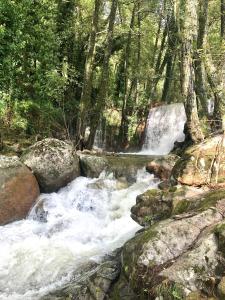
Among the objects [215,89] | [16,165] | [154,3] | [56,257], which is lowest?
[56,257]

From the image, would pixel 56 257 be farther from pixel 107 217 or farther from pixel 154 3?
pixel 154 3

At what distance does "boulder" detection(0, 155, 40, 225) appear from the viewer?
10.9 metres

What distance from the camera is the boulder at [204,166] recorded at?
29.9 ft

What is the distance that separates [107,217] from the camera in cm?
1105

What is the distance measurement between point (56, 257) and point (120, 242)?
1.43 meters

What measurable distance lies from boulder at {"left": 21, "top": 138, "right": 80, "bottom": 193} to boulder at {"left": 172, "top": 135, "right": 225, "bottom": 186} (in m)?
4.00

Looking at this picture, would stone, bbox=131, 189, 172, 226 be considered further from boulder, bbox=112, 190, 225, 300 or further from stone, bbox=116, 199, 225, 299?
stone, bbox=116, 199, 225, 299

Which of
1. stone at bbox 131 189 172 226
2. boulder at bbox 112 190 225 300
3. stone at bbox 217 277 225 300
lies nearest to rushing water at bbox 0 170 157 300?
stone at bbox 131 189 172 226

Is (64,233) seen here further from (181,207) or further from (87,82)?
(87,82)

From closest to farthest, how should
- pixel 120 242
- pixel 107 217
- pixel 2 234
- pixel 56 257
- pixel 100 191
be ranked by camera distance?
pixel 56 257
pixel 120 242
pixel 2 234
pixel 107 217
pixel 100 191

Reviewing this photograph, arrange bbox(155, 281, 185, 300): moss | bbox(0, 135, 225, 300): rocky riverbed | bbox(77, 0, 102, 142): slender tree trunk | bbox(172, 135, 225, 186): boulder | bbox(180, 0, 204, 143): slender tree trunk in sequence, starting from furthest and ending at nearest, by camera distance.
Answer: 1. bbox(77, 0, 102, 142): slender tree trunk
2. bbox(180, 0, 204, 143): slender tree trunk
3. bbox(172, 135, 225, 186): boulder
4. bbox(0, 135, 225, 300): rocky riverbed
5. bbox(155, 281, 185, 300): moss

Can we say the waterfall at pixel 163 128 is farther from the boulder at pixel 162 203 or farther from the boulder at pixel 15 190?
the boulder at pixel 162 203

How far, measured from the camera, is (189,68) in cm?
1165

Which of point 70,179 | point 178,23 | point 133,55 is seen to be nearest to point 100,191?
point 70,179
